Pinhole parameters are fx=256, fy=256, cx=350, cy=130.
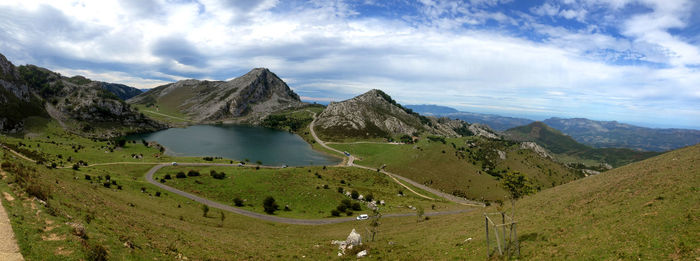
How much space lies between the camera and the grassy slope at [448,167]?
126188mm

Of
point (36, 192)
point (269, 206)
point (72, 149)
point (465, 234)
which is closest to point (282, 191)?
point (269, 206)

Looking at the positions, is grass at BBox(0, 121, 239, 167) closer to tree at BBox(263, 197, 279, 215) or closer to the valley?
the valley

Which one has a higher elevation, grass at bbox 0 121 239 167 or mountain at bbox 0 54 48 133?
mountain at bbox 0 54 48 133

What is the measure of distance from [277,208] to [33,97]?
236 m

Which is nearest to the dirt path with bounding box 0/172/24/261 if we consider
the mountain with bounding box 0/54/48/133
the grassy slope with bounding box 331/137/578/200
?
the grassy slope with bounding box 331/137/578/200

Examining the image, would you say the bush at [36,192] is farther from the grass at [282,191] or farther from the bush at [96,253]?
the grass at [282,191]

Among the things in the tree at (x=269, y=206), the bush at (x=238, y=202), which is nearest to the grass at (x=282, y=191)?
the bush at (x=238, y=202)

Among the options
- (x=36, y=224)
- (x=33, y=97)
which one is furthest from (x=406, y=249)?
(x=33, y=97)

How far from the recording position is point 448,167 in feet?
475

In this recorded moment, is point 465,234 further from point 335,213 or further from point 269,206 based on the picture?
point 269,206

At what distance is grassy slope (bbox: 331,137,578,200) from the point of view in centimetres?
12619

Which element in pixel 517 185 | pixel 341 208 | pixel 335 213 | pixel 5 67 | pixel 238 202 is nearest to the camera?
pixel 517 185

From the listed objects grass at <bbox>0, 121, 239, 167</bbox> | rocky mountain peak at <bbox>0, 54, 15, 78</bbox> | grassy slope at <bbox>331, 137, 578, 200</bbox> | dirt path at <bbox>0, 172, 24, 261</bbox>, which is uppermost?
rocky mountain peak at <bbox>0, 54, 15, 78</bbox>

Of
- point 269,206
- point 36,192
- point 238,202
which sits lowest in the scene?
point 269,206
